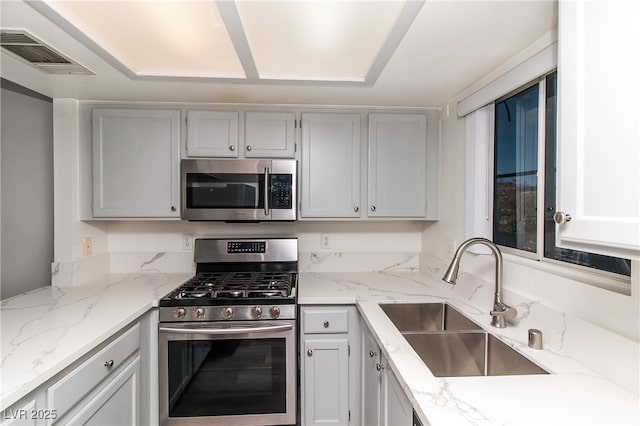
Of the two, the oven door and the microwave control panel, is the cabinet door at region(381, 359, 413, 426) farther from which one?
the microwave control panel

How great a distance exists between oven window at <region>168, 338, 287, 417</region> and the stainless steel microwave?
77 centimetres

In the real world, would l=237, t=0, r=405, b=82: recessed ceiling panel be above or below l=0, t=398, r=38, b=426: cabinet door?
above

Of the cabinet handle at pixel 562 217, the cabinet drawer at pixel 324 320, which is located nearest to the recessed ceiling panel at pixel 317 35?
the cabinet handle at pixel 562 217

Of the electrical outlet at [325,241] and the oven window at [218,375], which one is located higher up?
the electrical outlet at [325,241]

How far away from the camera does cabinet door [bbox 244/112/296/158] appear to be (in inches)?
84.3

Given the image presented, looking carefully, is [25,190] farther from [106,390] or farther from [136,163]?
[106,390]

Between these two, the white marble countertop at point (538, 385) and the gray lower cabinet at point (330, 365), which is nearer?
the white marble countertop at point (538, 385)

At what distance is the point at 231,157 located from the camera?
7.02ft

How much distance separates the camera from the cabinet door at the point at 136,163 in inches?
82.9

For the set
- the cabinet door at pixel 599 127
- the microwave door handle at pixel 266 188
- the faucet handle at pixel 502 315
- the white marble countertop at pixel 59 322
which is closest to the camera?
the cabinet door at pixel 599 127

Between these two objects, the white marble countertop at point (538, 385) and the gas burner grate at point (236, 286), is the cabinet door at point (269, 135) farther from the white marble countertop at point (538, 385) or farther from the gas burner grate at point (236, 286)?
the white marble countertop at point (538, 385)

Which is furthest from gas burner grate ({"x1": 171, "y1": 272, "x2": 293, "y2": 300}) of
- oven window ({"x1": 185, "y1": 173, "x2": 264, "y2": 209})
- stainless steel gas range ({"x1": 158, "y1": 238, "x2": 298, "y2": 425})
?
oven window ({"x1": 185, "y1": 173, "x2": 264, "y2": 209})

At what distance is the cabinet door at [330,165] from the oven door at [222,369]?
2.64ft

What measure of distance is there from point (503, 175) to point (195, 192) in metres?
1.83
